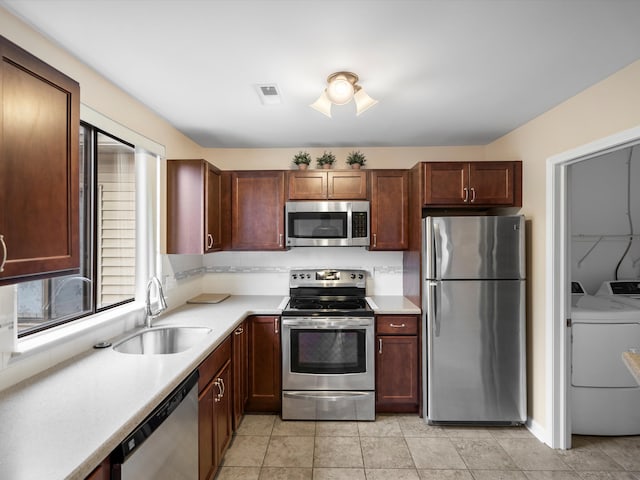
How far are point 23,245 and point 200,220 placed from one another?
5.45 ft

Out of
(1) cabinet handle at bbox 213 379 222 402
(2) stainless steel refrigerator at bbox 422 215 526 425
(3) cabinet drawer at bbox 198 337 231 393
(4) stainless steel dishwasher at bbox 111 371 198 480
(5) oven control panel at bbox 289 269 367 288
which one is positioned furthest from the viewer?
(5) oven control panel at bbox 289 269 367 288

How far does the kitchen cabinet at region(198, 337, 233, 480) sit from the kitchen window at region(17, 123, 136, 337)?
2.56ft

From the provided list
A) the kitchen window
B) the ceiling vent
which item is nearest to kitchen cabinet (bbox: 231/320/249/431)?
the kitchen window

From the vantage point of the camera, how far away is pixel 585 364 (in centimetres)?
250

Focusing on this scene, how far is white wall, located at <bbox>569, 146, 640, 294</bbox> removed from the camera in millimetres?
3170

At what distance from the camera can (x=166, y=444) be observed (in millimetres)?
1401

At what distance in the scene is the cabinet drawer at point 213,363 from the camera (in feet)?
6.07

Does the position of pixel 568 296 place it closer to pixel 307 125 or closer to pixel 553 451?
pixel 553 451

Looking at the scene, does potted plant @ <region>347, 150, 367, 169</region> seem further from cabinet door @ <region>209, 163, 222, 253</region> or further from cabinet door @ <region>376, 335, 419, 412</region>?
cabinet door @ <region>376, 335, 419, 412</region>

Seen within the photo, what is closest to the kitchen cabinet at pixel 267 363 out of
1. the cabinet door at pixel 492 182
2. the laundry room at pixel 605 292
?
the cabinet door at pixel 492 182

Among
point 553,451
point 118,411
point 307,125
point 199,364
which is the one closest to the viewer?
point 118,411

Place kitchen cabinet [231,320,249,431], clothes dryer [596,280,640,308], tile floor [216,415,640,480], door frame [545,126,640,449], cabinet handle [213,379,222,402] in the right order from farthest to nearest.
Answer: clothes dryer [596,280,640,308], kitchen cabinet [231,320,249,431], door frame [545,126,640,449], tile floor [216,415,640,480], cabinet handle [213,379,222,402]

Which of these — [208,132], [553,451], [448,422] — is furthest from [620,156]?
[208,132]

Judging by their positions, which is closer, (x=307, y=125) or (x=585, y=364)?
(x=585, y=364)
